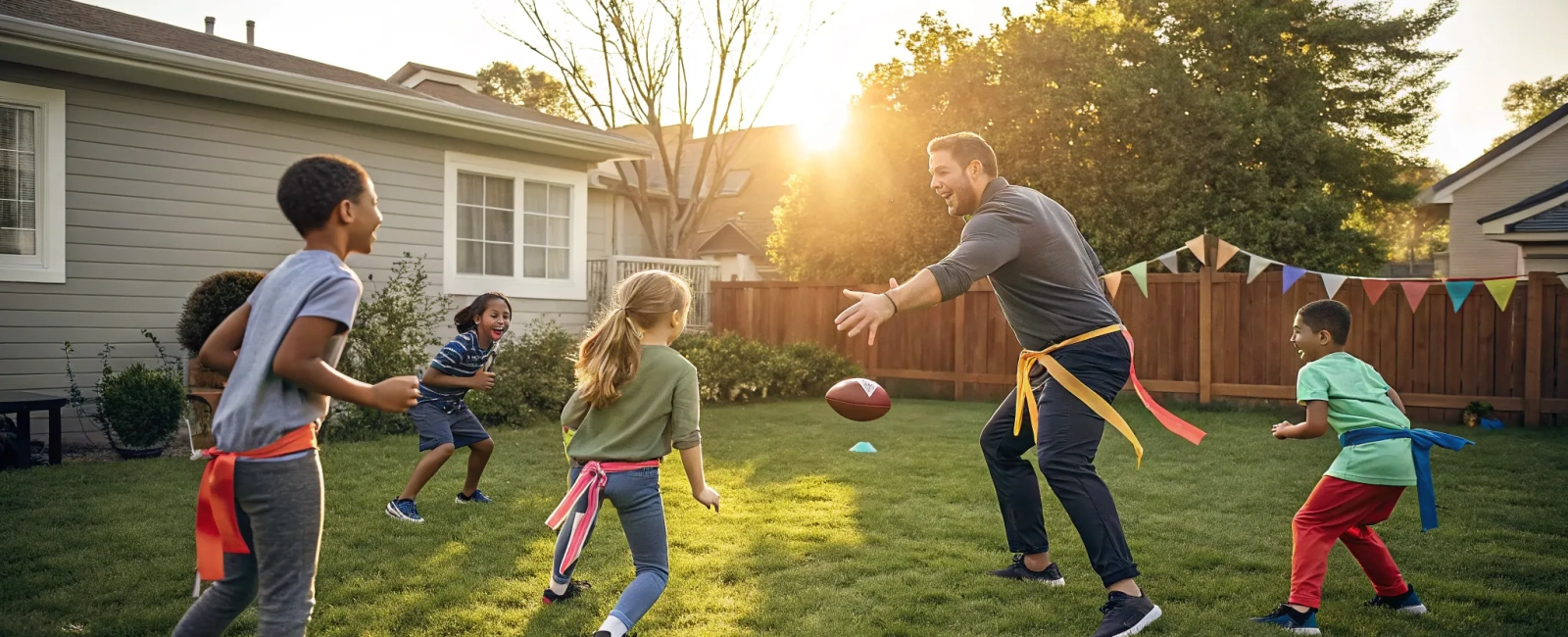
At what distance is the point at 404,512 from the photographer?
234 inches

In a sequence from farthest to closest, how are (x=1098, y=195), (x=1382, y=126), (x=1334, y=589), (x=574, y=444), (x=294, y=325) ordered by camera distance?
(x=1382, y=126) < (x=1098, y=195) < (x=1334, y=589) < (x=574, y=444) < (x=294, y=325)

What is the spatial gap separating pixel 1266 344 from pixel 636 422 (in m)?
11.0

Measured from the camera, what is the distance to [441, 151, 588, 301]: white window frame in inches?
490

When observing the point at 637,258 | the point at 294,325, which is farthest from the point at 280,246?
the point at 294,325

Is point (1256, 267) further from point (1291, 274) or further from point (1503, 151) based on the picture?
point (1503, 151)

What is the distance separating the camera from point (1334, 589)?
4.62 m

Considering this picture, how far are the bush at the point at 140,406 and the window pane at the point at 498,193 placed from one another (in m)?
4.94

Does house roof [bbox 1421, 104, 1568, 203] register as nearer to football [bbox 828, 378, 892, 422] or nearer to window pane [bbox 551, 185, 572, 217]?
window pane [bbox 551, 185, 572, 217]

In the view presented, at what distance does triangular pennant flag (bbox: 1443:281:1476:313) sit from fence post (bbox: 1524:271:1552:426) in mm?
954

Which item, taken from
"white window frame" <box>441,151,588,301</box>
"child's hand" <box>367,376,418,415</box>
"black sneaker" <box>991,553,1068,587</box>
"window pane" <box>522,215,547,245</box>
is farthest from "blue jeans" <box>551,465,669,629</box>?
"window pane" <box>522,215,547,245</box>

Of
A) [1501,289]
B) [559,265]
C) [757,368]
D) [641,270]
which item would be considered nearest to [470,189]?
[559,265]

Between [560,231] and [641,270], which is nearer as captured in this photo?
[560,231]

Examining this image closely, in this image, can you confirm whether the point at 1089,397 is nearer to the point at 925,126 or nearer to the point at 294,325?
the point at 294,325

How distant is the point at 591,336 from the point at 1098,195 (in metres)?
15.8
